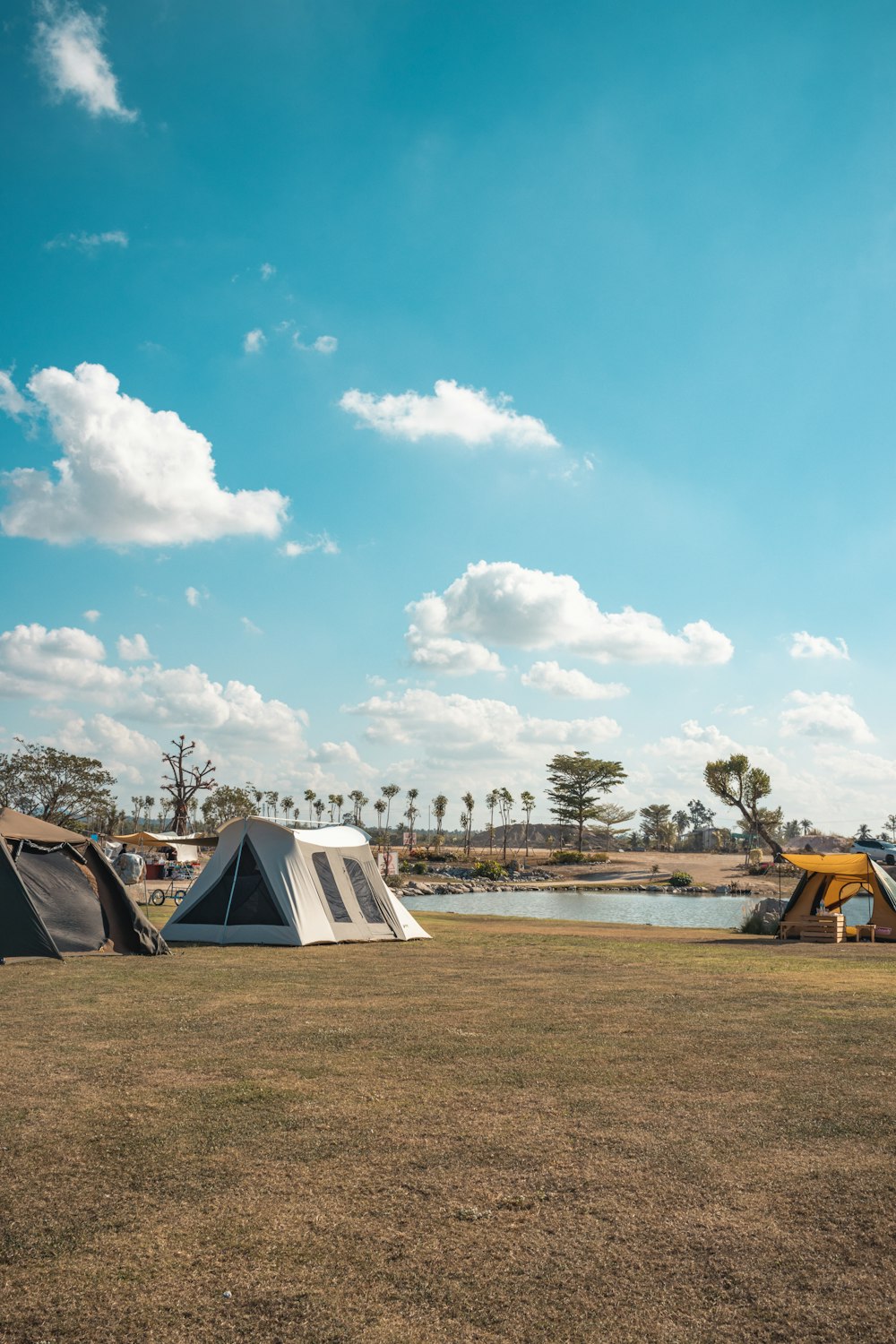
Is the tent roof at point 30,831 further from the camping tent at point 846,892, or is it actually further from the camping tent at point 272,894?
the camping tent at point 846,892

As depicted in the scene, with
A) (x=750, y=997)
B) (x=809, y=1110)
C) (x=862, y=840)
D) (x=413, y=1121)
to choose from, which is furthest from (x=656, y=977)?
(x=862, y=840)

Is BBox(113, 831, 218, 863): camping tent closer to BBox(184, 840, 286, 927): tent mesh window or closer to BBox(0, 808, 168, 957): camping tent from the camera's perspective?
BBox(184, 840, 286, 927): tent mesh window

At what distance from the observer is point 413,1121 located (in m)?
5.93

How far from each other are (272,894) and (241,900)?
0.65m

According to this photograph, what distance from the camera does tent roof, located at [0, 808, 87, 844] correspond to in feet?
45.4

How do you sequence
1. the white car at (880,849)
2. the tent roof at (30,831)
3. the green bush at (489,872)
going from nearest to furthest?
the tent roof at (30,831) → the white car at (880,849) → the green bush at (489,872)

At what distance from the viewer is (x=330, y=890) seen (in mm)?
17562

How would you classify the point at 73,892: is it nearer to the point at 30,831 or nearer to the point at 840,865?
the point at 30,831

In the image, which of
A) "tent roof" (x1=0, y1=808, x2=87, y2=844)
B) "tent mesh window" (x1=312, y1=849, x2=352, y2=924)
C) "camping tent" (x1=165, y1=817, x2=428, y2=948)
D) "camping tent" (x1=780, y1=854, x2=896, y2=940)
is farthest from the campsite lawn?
"camping tent" (x1=780, y1=854, x2=896, y2=940)

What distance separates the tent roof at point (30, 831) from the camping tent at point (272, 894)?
3241 millimetres

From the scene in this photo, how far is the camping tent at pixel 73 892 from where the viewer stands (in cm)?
1409

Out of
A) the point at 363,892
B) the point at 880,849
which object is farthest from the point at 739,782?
the point at 363,892

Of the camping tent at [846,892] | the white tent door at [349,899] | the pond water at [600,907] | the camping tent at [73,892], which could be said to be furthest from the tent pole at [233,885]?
the pond water at [600,907]

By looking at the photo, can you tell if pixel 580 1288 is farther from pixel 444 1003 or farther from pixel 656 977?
pixel 656 977
